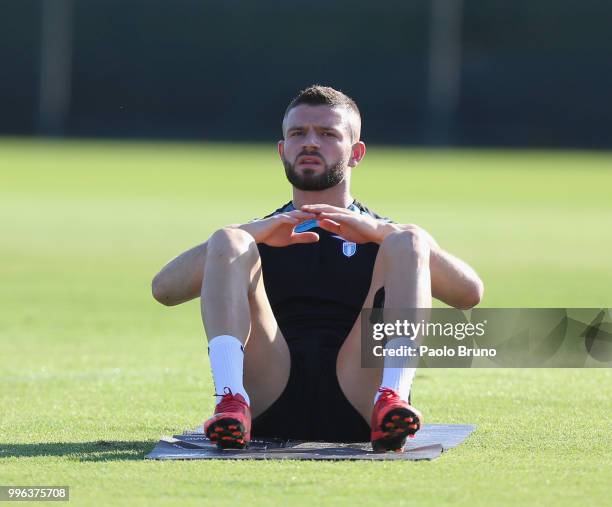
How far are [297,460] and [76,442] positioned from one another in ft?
3.68

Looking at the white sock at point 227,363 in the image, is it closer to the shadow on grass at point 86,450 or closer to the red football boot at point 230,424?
Answer: the red football boot at point 230,424

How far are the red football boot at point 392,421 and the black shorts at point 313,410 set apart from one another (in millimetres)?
315

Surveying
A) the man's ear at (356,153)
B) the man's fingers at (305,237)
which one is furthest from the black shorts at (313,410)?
the man's ear at (356,153)

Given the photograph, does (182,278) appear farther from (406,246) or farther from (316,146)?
(406,246)

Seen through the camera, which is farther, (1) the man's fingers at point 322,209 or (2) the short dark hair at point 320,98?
(2) the short dark hair at point 320,98

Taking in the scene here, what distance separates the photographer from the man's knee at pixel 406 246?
573cm

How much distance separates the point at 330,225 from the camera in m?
6.05

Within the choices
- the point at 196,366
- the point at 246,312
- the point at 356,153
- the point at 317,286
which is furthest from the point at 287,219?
the point at 196,366

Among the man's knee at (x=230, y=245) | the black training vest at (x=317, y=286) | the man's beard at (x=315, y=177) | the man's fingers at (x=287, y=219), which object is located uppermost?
the man's beard at (x=315, y=177)

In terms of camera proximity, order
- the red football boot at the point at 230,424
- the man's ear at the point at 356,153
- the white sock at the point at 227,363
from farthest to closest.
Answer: the man's ear at the point at 356,153 → the white sock at the point at 227,363 → the red football boot at the point at 230,424

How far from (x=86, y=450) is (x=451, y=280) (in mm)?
1752

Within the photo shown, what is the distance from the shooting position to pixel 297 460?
5.48 meters

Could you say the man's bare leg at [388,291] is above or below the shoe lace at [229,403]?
above

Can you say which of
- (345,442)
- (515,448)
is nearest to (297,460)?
(345,442)
